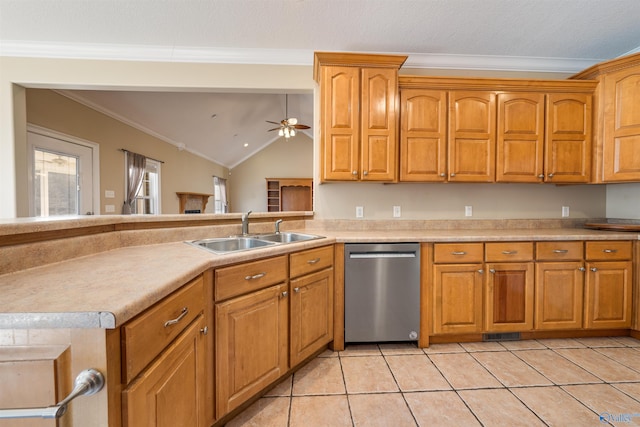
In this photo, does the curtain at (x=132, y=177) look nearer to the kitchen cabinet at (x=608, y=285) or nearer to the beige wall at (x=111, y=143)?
the beige wall at (x=111, y=143)

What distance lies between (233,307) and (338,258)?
0.92 metres

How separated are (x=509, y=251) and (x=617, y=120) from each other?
5.18ft

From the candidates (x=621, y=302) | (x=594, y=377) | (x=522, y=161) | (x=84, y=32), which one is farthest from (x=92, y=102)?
(x=621, y=302)

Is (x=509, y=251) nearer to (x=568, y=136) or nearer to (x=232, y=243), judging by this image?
(x=568, y=136)

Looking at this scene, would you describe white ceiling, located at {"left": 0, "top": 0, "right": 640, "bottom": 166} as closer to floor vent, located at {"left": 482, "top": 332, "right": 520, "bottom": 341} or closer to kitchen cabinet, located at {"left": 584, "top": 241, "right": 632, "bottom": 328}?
kitchen cabinet, located at {"left": 584, "top": 241, "right": 632, "bottom": 328}

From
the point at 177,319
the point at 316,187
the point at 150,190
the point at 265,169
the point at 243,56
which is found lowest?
the point at 177,319

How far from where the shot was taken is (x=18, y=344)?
636mm

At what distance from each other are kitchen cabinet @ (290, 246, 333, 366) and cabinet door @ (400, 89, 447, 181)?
1.09 meters

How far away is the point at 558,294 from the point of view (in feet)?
7.32

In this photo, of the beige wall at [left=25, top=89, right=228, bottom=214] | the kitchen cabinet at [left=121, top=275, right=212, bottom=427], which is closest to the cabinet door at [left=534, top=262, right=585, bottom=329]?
the kitchen cabinet at [left=121, top=275, right=212, bottom=427]

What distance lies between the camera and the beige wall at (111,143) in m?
3.17

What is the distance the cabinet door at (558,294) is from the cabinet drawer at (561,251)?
4cm

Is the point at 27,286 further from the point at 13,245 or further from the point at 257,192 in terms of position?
the point at 257,192

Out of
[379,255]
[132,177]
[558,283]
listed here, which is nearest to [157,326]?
[379,255]
